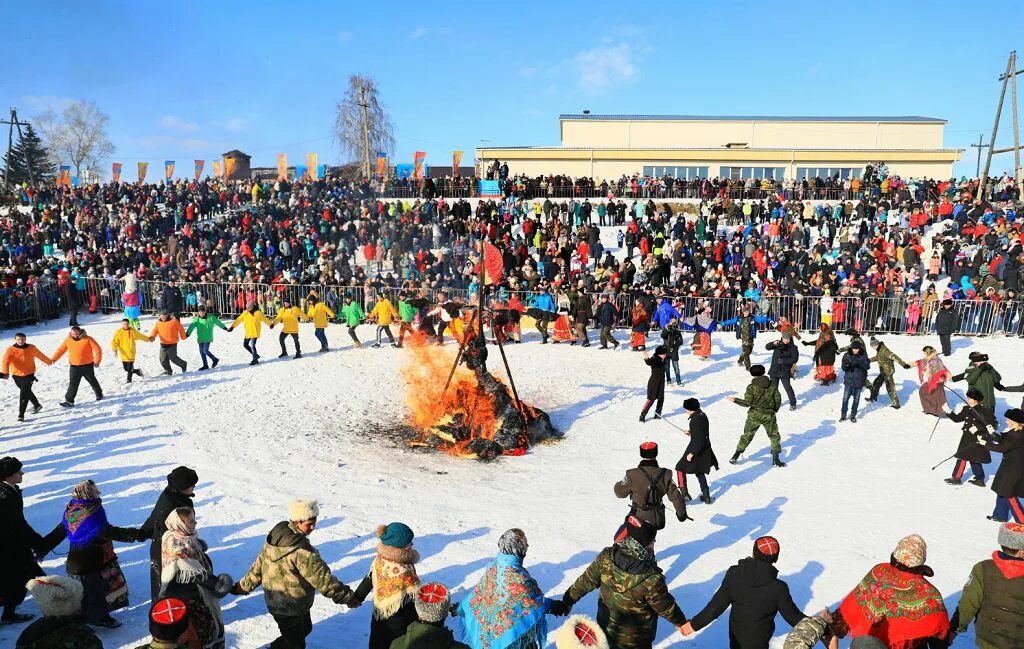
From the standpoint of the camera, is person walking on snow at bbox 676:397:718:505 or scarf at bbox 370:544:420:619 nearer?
scarf at bbox 370:544:420:619

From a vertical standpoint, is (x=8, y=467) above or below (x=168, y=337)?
above

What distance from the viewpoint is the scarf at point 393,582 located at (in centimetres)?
438

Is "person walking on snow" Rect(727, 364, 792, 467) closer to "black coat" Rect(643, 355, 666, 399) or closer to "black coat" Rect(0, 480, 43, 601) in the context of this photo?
"black coat" Rect(643, 355, 666, 399)

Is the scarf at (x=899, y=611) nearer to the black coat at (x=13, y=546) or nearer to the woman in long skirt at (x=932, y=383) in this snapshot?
the black coat at (x=13, y=546)

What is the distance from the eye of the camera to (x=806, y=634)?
3963mm

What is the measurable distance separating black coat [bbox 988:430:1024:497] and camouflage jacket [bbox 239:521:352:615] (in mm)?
7264

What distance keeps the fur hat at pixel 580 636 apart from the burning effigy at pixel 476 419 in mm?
6692

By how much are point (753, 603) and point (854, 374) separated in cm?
880

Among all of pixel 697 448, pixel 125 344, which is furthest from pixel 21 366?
pixel 697 448

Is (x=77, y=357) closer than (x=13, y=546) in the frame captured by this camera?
No

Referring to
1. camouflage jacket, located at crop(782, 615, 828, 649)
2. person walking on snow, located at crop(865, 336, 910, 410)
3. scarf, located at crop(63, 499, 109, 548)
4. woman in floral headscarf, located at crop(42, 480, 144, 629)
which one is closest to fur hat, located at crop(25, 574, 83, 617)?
woman in floral headscarf, located at crop(42, 480, 144, 629)

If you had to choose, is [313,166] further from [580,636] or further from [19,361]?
[580,636]

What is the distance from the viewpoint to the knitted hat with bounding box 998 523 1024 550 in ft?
13.8

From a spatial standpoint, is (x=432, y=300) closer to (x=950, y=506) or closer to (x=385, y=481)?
(x=385, y=481)
